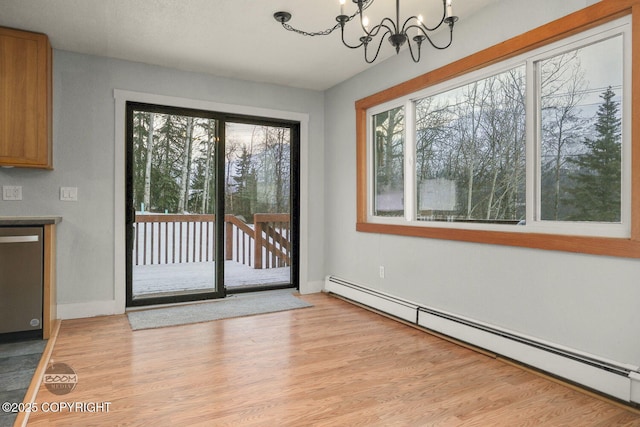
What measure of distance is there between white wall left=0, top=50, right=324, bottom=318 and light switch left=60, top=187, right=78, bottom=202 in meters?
0.03

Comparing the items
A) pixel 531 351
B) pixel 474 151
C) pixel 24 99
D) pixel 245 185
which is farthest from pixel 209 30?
pixel 531 351

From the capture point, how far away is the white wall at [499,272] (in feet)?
7.07

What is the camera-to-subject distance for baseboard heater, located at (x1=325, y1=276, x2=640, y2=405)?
2068mm

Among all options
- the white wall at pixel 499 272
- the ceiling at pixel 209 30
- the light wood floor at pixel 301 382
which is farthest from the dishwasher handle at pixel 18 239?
the white wall at pixel 499 272

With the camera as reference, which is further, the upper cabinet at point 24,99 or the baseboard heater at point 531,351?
the upper cabinet at point 24,99

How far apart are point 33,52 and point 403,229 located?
3.47 m

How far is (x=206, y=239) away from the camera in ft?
14.5

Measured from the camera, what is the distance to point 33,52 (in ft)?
10.6

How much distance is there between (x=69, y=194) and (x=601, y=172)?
4159 mm

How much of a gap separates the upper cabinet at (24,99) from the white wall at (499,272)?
2885 mm

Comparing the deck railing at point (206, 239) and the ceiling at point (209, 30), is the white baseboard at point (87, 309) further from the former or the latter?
the ceiling at point (209, 30)

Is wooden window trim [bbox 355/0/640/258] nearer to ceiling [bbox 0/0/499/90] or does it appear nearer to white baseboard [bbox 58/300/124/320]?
ceiling [bbox 0/0/499/90]

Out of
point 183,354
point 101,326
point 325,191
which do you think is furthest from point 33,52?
point 325,191

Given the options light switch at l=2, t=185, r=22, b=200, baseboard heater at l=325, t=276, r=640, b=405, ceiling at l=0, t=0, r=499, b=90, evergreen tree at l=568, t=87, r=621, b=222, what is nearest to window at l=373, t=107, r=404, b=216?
ceiling at l=0, t=0, r=499, b=90
